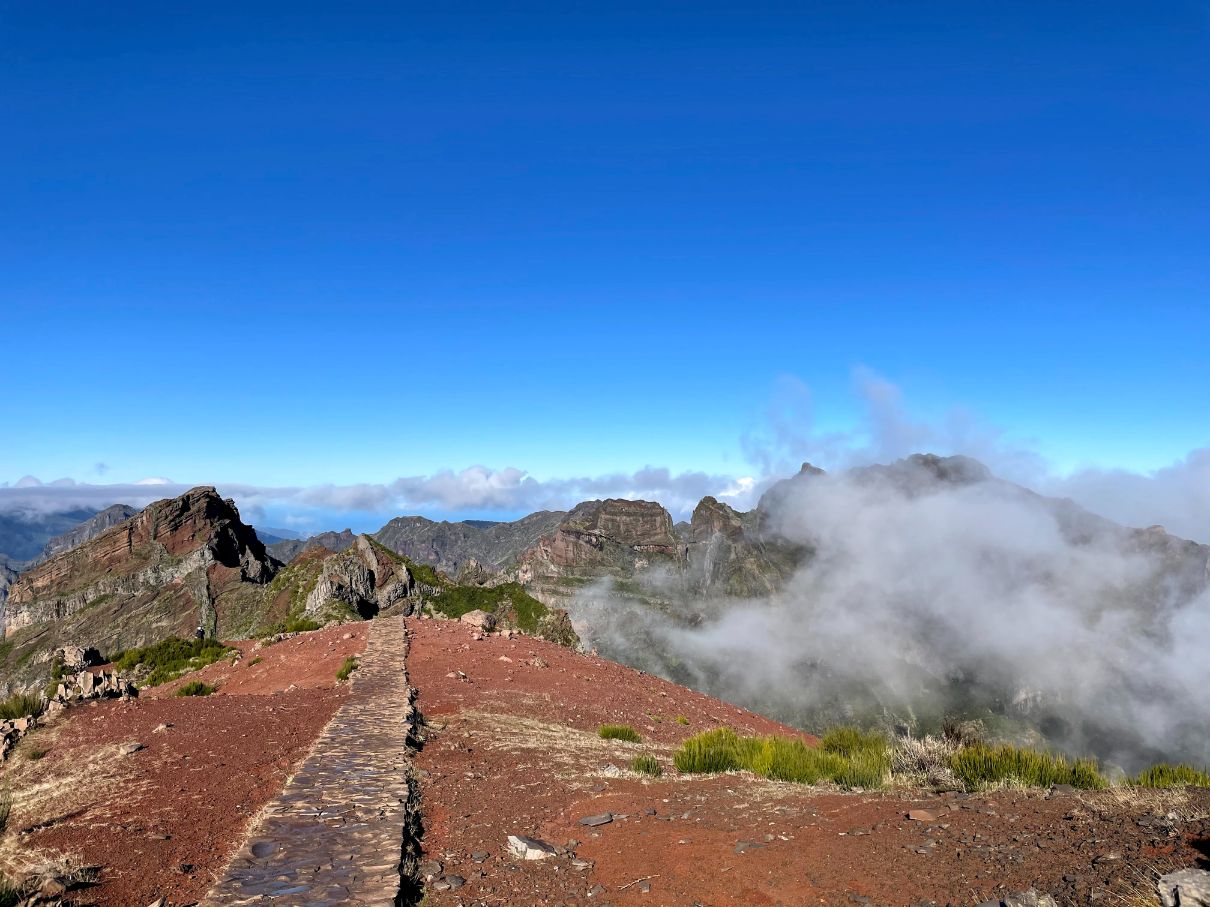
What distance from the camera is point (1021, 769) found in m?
10.2

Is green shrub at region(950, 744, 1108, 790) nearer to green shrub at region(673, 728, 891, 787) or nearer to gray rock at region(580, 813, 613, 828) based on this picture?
green shrub at region(673, 728, 891, 787)

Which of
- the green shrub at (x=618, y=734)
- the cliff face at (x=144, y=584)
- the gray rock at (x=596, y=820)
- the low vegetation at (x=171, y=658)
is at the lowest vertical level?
the cliff face at (x=144, y=584)

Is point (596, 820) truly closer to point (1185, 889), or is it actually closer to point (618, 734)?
point (1185, 889)

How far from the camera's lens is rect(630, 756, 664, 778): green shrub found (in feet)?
40.6

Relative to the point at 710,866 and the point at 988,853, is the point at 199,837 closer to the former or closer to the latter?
the point at 710,866

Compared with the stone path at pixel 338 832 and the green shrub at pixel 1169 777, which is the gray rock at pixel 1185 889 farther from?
the stone path at pixel 338 832

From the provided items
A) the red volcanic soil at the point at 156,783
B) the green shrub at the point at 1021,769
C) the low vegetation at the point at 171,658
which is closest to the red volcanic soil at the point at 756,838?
the green shrub at the point at 1021,769

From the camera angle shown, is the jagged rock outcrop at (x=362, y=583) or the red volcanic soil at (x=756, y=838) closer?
the red volcanic soil at (x=756, y=838)

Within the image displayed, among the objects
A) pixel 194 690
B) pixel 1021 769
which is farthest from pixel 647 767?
pixel 194 690

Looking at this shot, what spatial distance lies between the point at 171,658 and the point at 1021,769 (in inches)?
1416

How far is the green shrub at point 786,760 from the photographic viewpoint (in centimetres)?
1122

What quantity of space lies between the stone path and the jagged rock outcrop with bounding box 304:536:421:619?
45.7 metres

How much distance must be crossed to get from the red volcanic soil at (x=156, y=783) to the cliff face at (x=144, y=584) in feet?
249

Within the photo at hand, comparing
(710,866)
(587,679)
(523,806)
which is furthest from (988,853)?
(587,679)
